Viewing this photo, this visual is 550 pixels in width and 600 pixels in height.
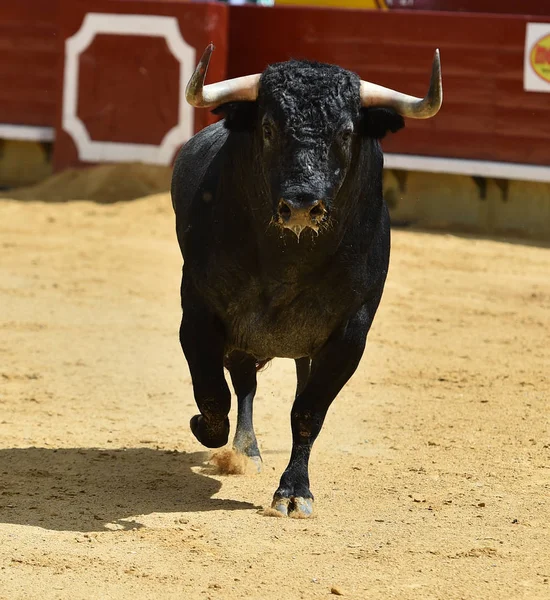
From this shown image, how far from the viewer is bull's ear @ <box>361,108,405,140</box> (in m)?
3.76

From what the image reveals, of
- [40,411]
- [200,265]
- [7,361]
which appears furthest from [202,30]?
[200,265]

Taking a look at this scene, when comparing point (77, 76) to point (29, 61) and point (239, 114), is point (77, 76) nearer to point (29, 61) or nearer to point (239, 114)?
point (29, 61)

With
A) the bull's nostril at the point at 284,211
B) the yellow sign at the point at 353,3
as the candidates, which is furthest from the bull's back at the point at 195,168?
the yellow sign at the point at 353,3

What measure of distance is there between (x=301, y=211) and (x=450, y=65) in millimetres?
7554

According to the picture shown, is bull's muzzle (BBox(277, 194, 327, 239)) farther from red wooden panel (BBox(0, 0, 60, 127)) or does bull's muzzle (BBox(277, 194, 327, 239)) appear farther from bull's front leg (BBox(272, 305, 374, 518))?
red wooden panel (BBox(0, 0, 60, 127))

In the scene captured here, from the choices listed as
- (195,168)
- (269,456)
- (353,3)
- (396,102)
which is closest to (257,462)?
(269,456)

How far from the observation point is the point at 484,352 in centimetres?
639

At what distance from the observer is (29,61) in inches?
460

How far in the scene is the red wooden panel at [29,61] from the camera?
1164cm

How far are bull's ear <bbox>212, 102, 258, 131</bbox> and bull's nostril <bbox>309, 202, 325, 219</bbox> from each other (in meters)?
→ 0.60

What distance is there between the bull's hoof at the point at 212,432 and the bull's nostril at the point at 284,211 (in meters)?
0.95

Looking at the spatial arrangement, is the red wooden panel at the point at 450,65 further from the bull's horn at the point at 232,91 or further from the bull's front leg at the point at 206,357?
the bull's horn at the point at 232,91

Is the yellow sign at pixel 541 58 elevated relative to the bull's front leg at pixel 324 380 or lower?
elevated

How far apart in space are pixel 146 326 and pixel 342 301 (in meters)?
2.90
